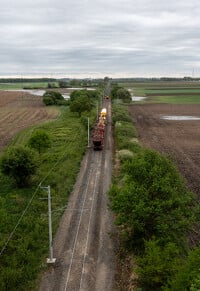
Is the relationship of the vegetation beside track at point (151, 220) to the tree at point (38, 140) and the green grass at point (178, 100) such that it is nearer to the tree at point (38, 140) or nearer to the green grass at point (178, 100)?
the tree at point (38, 140)

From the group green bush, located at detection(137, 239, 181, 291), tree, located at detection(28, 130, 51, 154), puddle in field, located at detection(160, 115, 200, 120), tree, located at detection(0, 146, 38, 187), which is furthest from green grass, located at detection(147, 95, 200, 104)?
green bush, located at detection(137, 239, 181, 291)

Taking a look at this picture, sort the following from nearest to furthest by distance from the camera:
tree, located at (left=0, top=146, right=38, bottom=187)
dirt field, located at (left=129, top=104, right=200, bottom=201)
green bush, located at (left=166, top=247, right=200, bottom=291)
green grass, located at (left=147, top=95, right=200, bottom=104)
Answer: green bush, located at (left=166, top=247, right=200, bottom=291) < tree, located at (left=0, top=146, right=38, bottom=187) < dirt field, located at (left=129, top=104, right=200, bottom=201) < green grass, located at (left=147, top=95, right=200, bottom=104)

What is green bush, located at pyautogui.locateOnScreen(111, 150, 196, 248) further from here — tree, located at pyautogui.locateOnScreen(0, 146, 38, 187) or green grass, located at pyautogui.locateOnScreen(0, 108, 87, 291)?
tree, located at pyautogui.locateOnScreen(0, 146, 38, 187)

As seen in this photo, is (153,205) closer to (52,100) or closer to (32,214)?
(32,214)

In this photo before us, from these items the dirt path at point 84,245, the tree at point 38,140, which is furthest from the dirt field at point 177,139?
the tree at point 38,140

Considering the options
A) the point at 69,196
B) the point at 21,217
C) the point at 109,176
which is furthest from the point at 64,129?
the point at 21,217

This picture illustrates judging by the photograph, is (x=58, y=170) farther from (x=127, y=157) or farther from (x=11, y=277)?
(x=11, y=277)
